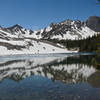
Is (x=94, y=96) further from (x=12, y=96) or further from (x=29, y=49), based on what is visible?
(x=29, y=49)

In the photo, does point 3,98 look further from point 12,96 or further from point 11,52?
point 11,52

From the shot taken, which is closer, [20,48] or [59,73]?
[59,73]

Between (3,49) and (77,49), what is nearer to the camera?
(3,49)

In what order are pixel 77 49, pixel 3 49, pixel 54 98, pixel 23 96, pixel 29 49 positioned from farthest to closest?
pixel 77 49, pixel 29 49, pixel 3 49, pixel 23 96, pixel 54 98

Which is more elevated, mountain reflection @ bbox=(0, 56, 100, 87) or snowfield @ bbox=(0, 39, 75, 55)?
snowfield @ bbox=(0, 39, 75, 55)

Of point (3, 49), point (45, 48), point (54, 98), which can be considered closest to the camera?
point (54, 98)

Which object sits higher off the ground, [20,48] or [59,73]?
[20,48]

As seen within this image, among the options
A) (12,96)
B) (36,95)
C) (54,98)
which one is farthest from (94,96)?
(12,96)

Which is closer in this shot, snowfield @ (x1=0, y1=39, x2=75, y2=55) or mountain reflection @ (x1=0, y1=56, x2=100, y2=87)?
mountain reflection @ (x1=0, y1=56, x2=100, y2=87)

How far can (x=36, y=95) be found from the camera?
16844mm

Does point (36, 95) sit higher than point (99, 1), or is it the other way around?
point (99, 1)

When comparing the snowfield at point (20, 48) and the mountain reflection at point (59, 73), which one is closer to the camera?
the mountain reflection at point (59, 73)

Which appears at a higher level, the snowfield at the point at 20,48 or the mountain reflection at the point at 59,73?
the snowfield at the point at 20,48

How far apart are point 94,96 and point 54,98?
4.07m
